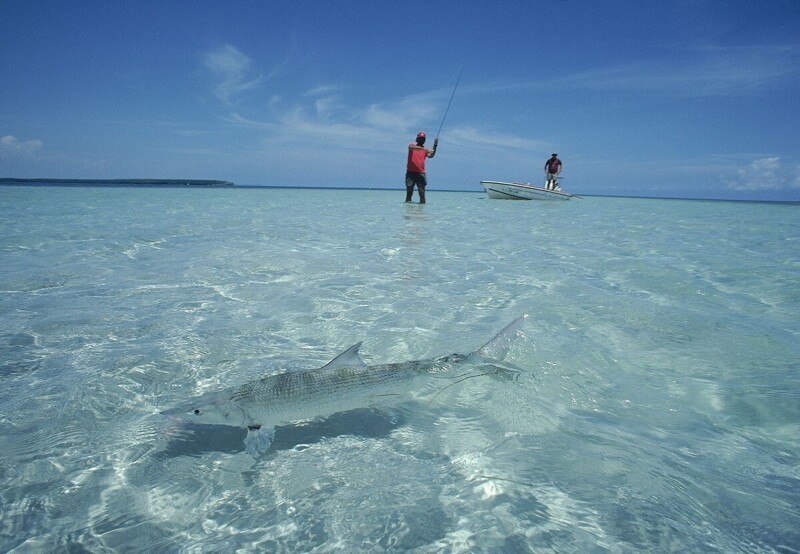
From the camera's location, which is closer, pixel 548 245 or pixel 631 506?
pixel 631 506

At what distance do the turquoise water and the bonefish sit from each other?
0.18 meters

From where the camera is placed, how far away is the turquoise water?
1.96 metres

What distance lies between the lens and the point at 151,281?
6.04 metres

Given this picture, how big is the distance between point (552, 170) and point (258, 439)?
94.9 feet

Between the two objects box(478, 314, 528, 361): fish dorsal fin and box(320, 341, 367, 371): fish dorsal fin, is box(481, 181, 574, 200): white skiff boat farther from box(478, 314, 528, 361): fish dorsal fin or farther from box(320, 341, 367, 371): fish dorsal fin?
box(320, 341, 367, 371): fish dorsal fin

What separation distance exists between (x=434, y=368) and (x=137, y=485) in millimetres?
1811

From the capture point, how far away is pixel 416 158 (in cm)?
1809

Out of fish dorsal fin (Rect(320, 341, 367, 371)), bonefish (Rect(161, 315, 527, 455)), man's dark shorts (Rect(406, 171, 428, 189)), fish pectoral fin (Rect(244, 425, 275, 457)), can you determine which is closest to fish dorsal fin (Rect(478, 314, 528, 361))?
bonefish (Rect(161, 315, 527, 455))

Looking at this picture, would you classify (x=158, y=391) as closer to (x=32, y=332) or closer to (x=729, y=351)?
(x=32, y=332)

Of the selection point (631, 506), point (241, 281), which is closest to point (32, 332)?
point (241, 281)

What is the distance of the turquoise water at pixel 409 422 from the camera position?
1.96 m

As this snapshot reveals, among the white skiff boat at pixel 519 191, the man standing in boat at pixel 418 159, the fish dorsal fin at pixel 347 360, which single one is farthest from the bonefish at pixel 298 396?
the white skiff boat at pixel 519 191

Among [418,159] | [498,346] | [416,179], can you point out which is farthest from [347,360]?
[416,179]

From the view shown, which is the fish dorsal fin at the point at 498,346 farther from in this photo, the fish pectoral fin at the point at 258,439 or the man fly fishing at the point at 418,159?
the man fly fishing at the point at 418,159
